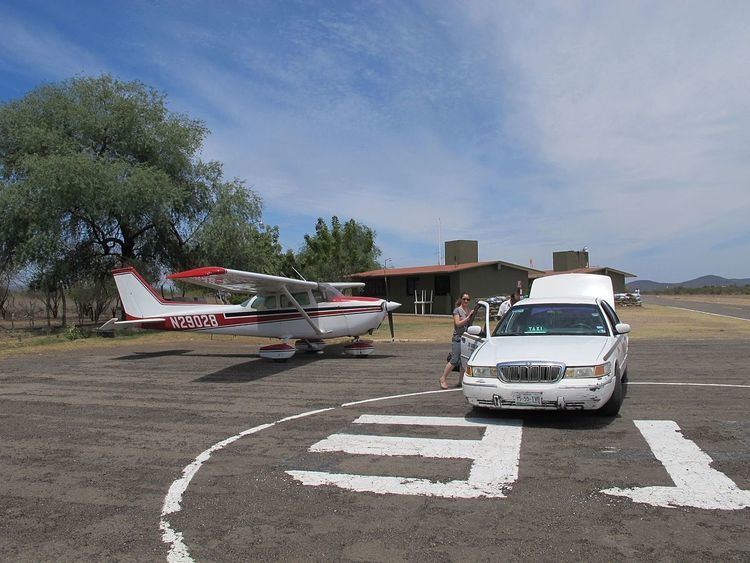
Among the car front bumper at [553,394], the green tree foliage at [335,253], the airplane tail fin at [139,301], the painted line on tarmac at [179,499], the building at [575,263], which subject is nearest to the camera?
the painted line on tarmac at [179,499]

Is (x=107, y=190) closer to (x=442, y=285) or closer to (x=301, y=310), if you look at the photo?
(x=301, y=310)

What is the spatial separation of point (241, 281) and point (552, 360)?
29.4ft

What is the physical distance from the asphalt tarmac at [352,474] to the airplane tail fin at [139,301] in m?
6.83

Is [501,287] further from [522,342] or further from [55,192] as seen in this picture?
[522,342]

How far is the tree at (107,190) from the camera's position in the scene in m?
23.5

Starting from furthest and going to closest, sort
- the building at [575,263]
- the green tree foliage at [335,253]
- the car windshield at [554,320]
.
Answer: the building at [575,263]
the green tree foliage at [335,253]
the car windshield at [554,320]

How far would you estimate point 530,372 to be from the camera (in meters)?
6.61

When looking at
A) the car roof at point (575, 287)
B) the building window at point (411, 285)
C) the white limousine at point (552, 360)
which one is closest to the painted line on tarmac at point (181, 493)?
the white limousine at point (552, 360)

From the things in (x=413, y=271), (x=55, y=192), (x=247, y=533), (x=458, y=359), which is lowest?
(x=247, y=533)

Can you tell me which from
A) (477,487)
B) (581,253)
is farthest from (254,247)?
(581,253)

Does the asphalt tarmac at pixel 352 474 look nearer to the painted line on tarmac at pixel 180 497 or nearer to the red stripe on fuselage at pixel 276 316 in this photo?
the painted line on tarmac at pixel 180 497

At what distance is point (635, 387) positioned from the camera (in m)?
9.40

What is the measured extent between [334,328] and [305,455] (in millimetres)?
9636

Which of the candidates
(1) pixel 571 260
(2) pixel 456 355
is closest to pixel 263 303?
(2) pixel 456 355
